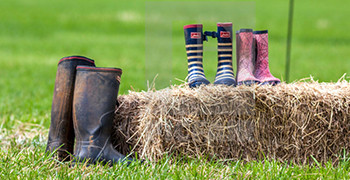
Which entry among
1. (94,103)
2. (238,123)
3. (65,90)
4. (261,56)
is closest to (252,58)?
(261,56)

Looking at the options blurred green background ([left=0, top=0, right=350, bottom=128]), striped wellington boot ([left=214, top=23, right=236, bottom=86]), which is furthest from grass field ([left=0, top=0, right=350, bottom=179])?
striped wellington boot ([left=214, top=23, right=236, bottom=86])

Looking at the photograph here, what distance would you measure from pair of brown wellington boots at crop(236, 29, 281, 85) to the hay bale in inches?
6.2

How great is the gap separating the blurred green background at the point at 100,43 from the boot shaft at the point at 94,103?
69 cm

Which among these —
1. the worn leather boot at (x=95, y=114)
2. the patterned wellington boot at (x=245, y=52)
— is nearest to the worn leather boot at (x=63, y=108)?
the worn leather boot at (x=95, y=114)

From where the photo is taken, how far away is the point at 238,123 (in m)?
3.48

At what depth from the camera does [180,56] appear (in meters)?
4.01

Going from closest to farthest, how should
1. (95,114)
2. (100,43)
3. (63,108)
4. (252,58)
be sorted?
(95,114), (63,108), (252,58), (100,43)

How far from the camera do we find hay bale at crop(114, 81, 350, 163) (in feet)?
11.1

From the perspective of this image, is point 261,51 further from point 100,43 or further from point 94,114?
point 100,43

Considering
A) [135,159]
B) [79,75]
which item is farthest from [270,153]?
[79,75]

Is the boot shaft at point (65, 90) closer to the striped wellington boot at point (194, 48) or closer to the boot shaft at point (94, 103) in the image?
the boot shaft at point (94, 103)

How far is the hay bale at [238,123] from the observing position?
3.38 meters

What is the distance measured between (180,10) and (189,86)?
733 mm

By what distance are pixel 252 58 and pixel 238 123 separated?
1.92 ft
